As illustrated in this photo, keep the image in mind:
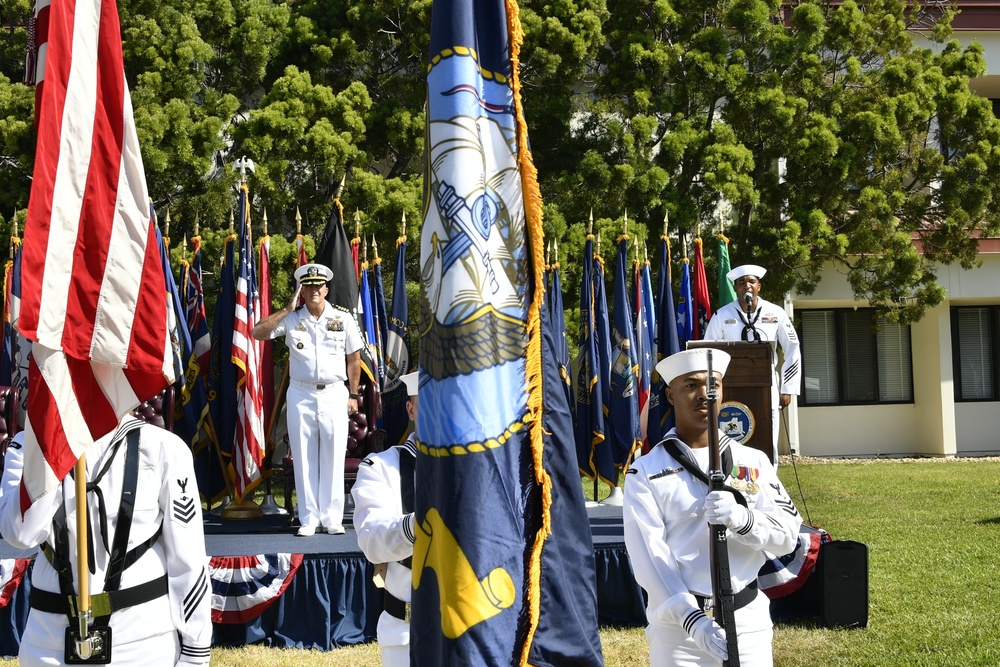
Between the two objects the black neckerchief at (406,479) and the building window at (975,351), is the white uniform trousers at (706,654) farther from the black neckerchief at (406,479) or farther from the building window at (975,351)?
the building window at (975,351)

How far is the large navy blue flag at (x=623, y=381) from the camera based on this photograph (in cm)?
1119

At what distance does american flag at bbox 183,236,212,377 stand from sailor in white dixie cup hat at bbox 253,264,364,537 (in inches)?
70.4

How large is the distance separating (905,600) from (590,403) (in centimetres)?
390

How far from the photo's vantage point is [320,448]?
9375 mm

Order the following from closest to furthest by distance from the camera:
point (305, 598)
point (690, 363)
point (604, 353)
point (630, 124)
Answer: point (690, 363) → point (305, 598) → point (604, 353) → point (630, 124)

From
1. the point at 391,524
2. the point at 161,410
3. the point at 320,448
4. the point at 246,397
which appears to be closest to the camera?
the point at 391,524

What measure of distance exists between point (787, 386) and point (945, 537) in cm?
297

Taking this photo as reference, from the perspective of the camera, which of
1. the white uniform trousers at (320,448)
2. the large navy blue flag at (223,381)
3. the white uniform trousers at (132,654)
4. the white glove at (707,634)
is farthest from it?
the large navy blue flag at (223,381)

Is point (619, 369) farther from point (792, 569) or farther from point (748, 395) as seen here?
point (748, 395)

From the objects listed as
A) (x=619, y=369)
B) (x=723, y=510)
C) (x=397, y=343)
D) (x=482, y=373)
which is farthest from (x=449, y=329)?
(x=397, y=343)

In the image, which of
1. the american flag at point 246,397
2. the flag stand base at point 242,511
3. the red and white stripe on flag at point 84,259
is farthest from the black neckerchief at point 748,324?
the red and white stripe on flag at point 84,259

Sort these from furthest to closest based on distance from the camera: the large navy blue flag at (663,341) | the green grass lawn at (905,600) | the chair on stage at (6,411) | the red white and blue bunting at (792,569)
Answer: the large navy blue flag at (663,341) → the chair on stage at (6,411) → the red white and blue bunting at (792,569) → the green grass lawn at (905,600)

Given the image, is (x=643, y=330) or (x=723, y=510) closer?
(x=723, y=510)

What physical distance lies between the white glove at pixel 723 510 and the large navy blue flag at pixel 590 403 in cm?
714
